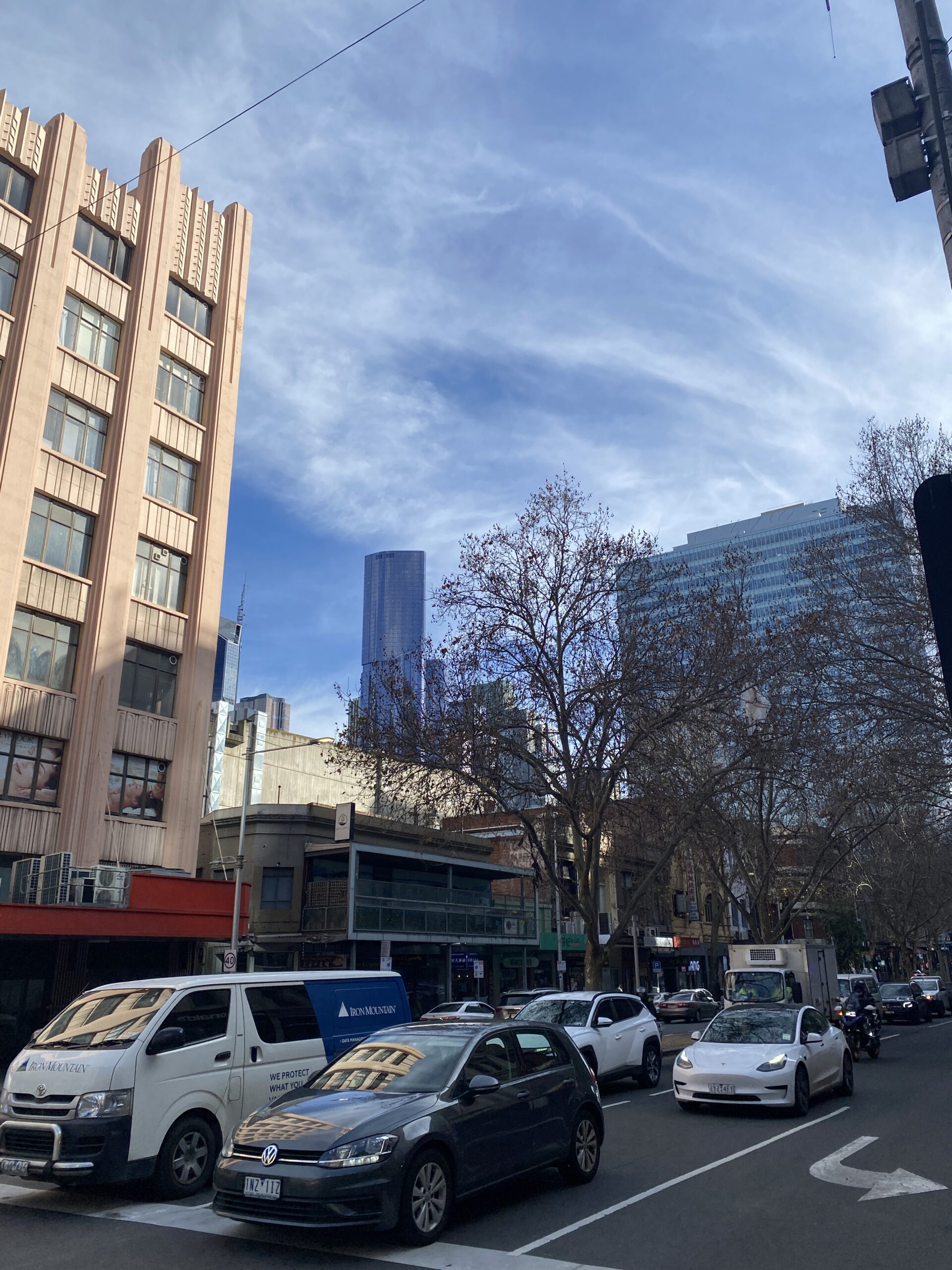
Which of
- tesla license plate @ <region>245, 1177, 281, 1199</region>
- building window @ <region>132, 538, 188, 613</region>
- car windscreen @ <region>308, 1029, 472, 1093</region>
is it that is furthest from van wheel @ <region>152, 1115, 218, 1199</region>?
building window @ <region>132, 538, 188, 613</region>

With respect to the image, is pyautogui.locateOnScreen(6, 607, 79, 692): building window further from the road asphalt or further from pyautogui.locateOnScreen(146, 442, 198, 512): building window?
the road asphalt

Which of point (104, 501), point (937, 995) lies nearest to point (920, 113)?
point (104, 501)

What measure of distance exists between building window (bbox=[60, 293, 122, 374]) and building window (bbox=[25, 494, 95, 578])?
15.7 feet

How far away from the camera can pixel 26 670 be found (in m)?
23.8

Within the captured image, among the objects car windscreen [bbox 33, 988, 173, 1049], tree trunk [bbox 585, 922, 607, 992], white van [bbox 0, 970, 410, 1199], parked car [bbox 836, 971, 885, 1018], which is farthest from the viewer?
parked car [bbox 836, 971, 885, 1018]

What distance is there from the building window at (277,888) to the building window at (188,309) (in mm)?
19869

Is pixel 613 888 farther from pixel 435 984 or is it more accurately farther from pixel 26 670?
pixel 26 670

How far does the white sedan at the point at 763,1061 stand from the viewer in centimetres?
1191

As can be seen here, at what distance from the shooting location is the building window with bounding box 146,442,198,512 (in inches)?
1122

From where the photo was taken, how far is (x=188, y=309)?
102 ft

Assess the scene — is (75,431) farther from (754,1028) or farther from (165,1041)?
(754,1028)

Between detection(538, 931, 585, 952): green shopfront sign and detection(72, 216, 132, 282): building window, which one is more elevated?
detection(72, 216, 132, 282): building window

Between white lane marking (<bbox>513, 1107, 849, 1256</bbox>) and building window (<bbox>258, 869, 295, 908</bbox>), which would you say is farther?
building window (<bbox>258, 869, 295, 908</bbox>)

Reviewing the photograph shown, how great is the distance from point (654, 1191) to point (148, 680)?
875 inches
